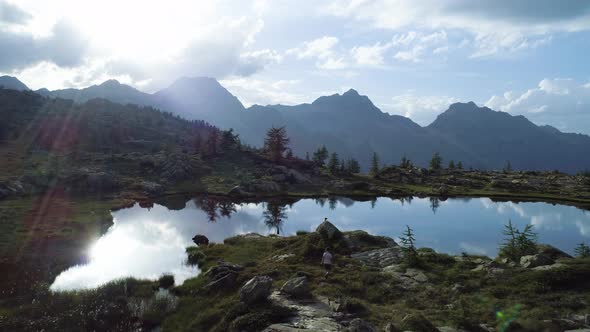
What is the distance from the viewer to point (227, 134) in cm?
15600

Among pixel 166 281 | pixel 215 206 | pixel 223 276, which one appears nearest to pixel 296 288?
pixel 223 276

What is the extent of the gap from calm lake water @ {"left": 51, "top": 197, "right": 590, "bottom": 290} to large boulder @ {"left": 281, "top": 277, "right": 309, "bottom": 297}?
14.4 m

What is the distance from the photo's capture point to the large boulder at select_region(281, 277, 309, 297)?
25141 mm

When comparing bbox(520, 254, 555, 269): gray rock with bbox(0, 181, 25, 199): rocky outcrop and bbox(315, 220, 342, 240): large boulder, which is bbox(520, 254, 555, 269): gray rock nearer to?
bbox(315, 220, 342, 240): large boulder

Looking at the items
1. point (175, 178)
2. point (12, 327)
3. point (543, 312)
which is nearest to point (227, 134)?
point (175, 178)

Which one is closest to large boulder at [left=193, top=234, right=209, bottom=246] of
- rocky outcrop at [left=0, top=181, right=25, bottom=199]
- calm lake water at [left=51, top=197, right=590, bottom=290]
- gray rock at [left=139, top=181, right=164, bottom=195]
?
calm lake water at [left=51, top=197, right=590, bottom=290]

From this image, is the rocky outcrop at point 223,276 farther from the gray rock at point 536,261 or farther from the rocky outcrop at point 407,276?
the gray rock at point 536,261

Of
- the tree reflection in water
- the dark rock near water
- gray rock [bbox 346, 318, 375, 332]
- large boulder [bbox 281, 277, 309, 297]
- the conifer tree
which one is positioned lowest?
the tree reflection in water

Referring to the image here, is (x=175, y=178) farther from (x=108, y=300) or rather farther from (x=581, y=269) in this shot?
(x=581, y=269)

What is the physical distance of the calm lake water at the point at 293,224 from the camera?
130 ft

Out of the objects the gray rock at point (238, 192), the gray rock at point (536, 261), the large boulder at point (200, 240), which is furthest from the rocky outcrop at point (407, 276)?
the gray rock at point (238, 192)

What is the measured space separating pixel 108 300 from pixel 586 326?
33.2 m

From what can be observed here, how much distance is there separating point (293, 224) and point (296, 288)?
1619 inches

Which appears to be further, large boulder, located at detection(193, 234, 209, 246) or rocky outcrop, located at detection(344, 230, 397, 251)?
large boulder, located at detection(193, 234, 209, 246)
